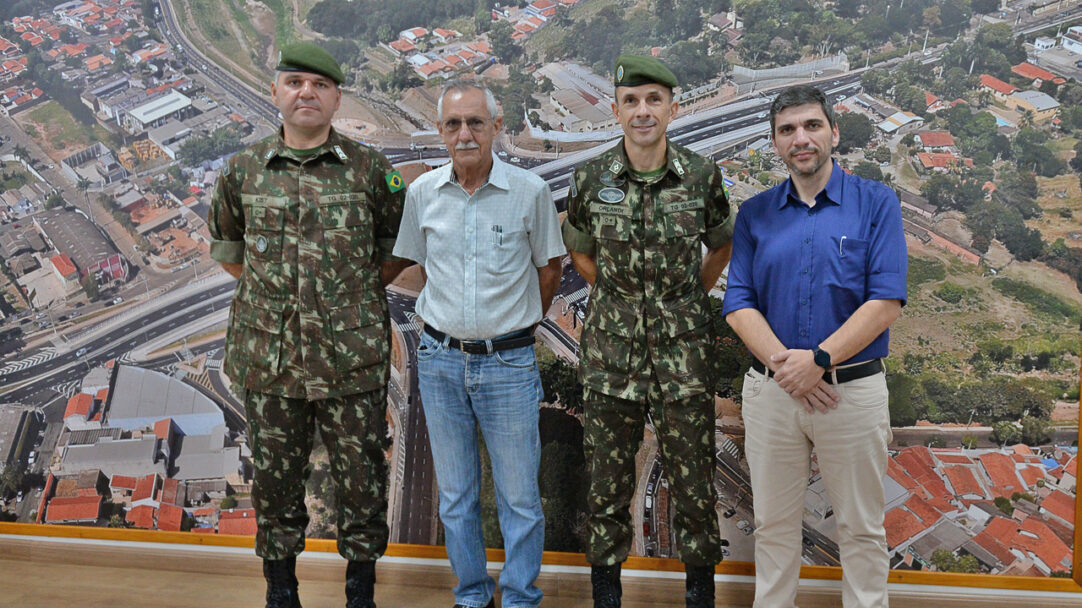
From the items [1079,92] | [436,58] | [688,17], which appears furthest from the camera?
[436,58]

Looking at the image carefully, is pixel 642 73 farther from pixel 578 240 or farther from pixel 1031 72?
pixel 1031 72

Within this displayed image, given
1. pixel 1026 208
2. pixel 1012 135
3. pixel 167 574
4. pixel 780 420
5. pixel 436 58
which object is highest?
pixel 436 58

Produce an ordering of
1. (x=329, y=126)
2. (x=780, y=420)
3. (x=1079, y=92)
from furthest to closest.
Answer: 1. (x=1079, y=92)
2. (x=329, y=126)
3. (x=780, y=420)

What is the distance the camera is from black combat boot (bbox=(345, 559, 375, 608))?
100 inches

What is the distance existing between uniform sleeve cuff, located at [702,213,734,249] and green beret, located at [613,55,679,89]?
0.44 m

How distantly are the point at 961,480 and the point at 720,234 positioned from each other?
4.58 feet

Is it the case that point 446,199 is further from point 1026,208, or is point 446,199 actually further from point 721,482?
point 1026,208

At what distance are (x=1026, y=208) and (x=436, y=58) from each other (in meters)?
2.27

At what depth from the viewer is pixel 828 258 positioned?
83.2 inches

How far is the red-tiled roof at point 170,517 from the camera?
3.30m

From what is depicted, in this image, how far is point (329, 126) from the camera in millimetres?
2404

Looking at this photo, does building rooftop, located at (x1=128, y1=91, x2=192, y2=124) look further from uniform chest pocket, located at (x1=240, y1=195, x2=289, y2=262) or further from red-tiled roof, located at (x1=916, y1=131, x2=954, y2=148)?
red-tiled roof, located at (x1=916, y1=131, x2=954, y2=148)

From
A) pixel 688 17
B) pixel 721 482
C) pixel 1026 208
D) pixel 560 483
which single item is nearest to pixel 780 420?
pixel 721 482

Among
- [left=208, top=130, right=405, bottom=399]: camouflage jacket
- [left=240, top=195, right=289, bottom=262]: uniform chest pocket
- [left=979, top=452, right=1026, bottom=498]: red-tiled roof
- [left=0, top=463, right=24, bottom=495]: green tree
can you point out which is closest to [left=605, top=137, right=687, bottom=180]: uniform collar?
[left=208, top=130, right=405, bottom=399]: camouflage jacket
